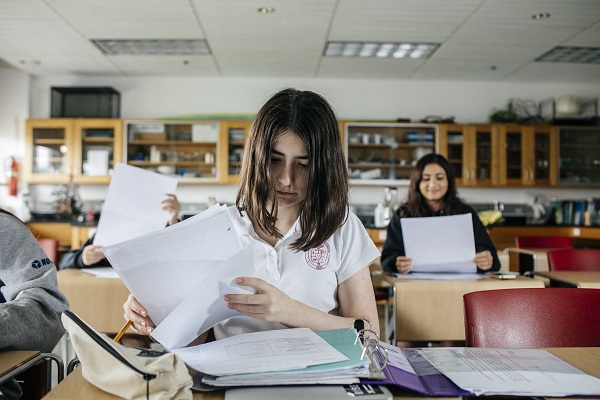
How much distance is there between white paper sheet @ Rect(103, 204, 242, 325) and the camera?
917 mm

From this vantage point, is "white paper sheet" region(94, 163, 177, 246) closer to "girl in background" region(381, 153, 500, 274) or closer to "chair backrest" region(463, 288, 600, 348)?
"girl in background" region(381, 153, 500, 274)

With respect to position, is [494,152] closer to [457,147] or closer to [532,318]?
[457,147]

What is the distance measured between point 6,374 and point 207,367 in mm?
385

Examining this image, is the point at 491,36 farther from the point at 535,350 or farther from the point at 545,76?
the point at 535,350

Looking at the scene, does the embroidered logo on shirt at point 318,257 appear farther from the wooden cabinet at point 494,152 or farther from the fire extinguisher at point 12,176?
the fire extinguisher at point 12,176

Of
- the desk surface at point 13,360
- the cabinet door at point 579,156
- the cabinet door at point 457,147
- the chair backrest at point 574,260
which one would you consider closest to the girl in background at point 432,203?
the chair backrest at point 574,260

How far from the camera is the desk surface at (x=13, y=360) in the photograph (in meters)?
0.93

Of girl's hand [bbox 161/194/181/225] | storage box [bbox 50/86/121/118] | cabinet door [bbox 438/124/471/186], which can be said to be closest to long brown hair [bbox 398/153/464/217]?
girl's hand [bbox 161/194/181/225]

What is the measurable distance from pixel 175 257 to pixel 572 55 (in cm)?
574

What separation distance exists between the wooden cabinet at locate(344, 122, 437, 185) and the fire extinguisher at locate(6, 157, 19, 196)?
3888 millimetres

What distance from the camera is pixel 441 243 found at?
8.16ft

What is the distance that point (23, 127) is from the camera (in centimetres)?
623

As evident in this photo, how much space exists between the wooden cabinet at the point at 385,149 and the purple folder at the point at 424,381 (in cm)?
542

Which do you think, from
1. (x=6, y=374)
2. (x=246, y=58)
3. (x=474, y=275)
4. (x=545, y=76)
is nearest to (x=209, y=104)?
(x=246, y=58)
